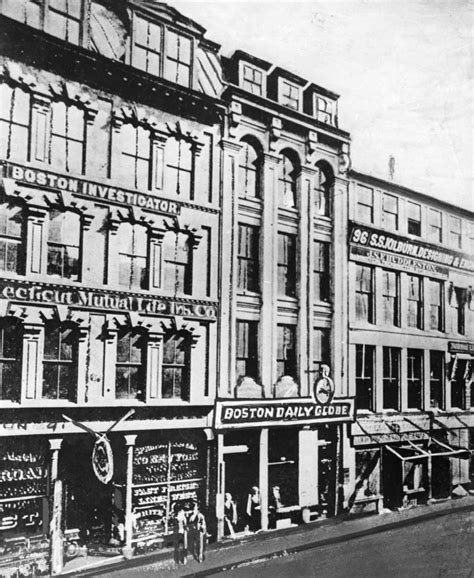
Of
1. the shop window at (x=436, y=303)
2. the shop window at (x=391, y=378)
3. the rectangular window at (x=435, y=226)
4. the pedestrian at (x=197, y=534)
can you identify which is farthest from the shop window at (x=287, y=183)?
the pedestrian at (x=197, y=534)

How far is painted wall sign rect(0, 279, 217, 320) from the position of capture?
559cm

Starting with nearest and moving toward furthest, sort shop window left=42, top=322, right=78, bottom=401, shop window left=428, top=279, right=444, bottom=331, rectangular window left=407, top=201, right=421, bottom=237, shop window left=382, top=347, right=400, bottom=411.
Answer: shop window left=42, top=322, right=78, bottom=401 < shop window left=382, top=347, right=400, bottom=411 < rectangular window left=407, top=201, right=421, bottom=237 < shop window left=428, top=279, right=444, bottom=331

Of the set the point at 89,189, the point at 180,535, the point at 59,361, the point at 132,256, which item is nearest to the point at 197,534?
the point at 180,535

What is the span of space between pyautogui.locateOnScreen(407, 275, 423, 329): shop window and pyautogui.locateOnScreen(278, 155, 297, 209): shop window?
1996mm

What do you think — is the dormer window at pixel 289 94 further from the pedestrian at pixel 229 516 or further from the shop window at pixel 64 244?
the pedestrian at pixel 229 516

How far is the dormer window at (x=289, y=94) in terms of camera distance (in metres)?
6.84

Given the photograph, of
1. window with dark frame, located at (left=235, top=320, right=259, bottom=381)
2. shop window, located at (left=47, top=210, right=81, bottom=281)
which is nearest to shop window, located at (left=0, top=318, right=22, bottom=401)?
shop window, located at (left=47, top=210, right=81, bottom=281)

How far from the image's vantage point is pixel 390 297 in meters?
7.93

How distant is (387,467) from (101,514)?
358cm

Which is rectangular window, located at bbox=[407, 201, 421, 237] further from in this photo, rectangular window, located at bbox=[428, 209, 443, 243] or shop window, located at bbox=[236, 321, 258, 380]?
shop window, located at bbox=[236, 321, 258, 380]

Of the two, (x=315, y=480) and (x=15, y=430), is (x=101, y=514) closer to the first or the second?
(x=15, y=430)

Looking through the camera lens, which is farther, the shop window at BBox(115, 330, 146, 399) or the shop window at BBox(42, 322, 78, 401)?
the shop window at BBox(115, 330, 146, 399)

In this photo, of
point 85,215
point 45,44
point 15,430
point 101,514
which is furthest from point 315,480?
point 45,44

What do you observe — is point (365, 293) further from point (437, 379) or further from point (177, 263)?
point (177, 263)
